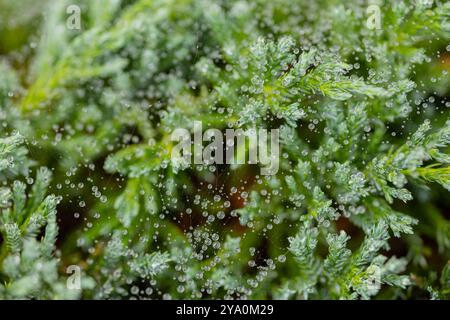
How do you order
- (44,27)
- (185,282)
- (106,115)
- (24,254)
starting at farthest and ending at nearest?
1. (44,27)
2. (106,115)
3. (185,282)
4. (24,254)

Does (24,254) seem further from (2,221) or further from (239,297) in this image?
(239,297)

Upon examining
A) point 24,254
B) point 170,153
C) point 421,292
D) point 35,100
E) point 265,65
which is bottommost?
point 421,292

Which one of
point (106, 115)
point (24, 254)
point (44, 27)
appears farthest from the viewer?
point (44, 27)

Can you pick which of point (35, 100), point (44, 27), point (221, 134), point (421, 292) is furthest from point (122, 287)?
point (44, 27)

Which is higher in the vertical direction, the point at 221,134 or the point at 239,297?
the point at 221,134

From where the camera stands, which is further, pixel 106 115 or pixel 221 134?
pixel 106 115

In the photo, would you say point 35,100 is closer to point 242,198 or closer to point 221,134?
point 221,134
